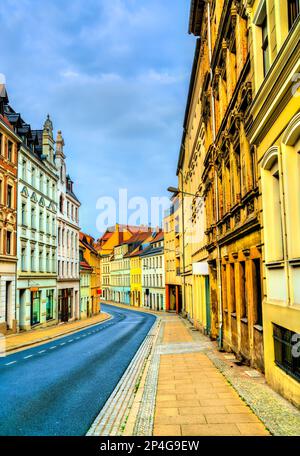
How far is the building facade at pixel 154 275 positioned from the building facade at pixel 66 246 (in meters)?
16.5

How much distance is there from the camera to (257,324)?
12.3 m

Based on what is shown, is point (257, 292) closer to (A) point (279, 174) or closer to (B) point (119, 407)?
(A) point (279, 174)

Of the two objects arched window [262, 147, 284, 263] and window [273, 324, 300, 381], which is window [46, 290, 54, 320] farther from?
window [273, 324, 300, 381]

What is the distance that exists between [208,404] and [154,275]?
61.7 m

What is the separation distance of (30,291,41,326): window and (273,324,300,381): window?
96.5 feet

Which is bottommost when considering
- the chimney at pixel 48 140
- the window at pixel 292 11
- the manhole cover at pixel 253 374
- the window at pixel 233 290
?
the manhole cover at pixel 253 374

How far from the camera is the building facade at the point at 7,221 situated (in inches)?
1174

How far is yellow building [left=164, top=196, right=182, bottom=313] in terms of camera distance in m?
55.1

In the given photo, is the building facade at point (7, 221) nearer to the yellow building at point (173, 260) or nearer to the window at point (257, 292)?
the window at point (257, 292)

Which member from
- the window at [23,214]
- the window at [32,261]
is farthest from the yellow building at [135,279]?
the window at [23,214]

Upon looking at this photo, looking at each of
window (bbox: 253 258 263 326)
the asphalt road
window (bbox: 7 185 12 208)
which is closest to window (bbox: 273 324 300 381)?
window (bbox: 253 258 263 326)

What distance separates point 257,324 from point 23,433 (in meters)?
7.04

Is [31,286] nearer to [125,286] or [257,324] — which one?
[257,324]
